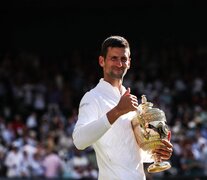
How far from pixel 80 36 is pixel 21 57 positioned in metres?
2.30

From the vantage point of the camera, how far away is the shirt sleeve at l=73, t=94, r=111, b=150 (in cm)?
478

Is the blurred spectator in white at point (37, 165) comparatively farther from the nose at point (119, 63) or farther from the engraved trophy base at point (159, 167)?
the nose at point (119, 63)

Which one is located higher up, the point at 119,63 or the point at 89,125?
the point at 119,63

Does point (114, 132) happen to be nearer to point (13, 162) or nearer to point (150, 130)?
point (150, 130)

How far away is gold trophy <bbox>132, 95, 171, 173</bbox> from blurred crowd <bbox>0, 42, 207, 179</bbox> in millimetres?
8752

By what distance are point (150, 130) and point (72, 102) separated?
13790 millimetres

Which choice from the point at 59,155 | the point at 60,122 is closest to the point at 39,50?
the point at 60,122

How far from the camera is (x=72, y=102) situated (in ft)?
61.7

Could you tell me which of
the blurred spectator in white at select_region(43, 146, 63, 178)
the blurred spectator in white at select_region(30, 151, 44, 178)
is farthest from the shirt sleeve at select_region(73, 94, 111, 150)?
the blurred spectator in white at select_region(30, 151, 44, 178)

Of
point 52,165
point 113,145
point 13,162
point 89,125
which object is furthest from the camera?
point 13,162

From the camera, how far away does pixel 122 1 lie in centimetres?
2320

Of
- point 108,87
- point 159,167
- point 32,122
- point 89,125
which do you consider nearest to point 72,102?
point 32,122

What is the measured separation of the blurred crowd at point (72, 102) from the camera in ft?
48.2

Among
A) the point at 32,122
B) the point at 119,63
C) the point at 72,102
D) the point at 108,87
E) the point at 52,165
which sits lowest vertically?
the point at 108,87
